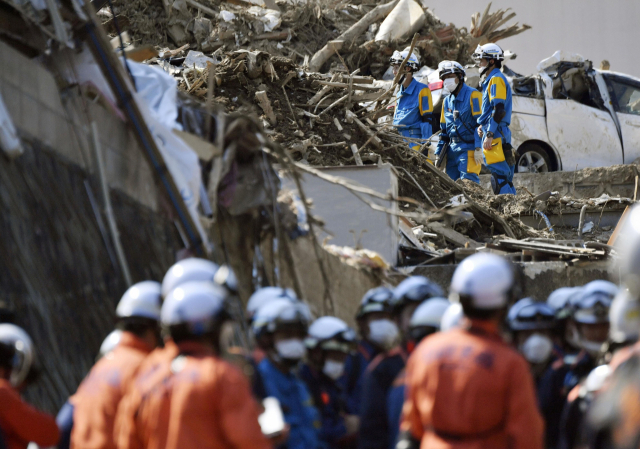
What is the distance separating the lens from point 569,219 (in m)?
12.0

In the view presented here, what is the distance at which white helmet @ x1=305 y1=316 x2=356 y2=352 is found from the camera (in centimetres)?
409

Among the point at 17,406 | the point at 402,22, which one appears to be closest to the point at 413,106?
the point at 402,22

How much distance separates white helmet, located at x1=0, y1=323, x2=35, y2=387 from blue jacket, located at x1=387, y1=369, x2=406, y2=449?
1.60 m

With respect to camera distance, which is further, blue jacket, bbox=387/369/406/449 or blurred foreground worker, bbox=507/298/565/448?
blurred foreground worker, bbox=507/298/565/448

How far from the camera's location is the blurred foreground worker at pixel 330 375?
4000 millimetres

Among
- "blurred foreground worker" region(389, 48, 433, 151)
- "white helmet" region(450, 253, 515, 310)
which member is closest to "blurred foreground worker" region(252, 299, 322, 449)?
"white helmet" region(450, 253, 515, 310)

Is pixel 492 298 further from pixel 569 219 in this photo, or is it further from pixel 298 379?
pixel 569 219

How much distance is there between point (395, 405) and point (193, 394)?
1.05 metres

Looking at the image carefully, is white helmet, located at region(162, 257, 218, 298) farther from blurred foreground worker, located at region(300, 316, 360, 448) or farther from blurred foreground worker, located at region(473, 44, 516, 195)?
blurred foreground worker, located at region(473, 44, 516, 195)

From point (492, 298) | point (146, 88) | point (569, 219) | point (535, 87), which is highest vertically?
point (146, 88)

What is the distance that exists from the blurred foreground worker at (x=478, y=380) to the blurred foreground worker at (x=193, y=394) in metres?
0.64

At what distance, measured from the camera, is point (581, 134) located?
1455 cm

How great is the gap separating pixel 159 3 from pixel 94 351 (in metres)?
13.5

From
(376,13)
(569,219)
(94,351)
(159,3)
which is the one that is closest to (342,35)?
(376,13)
